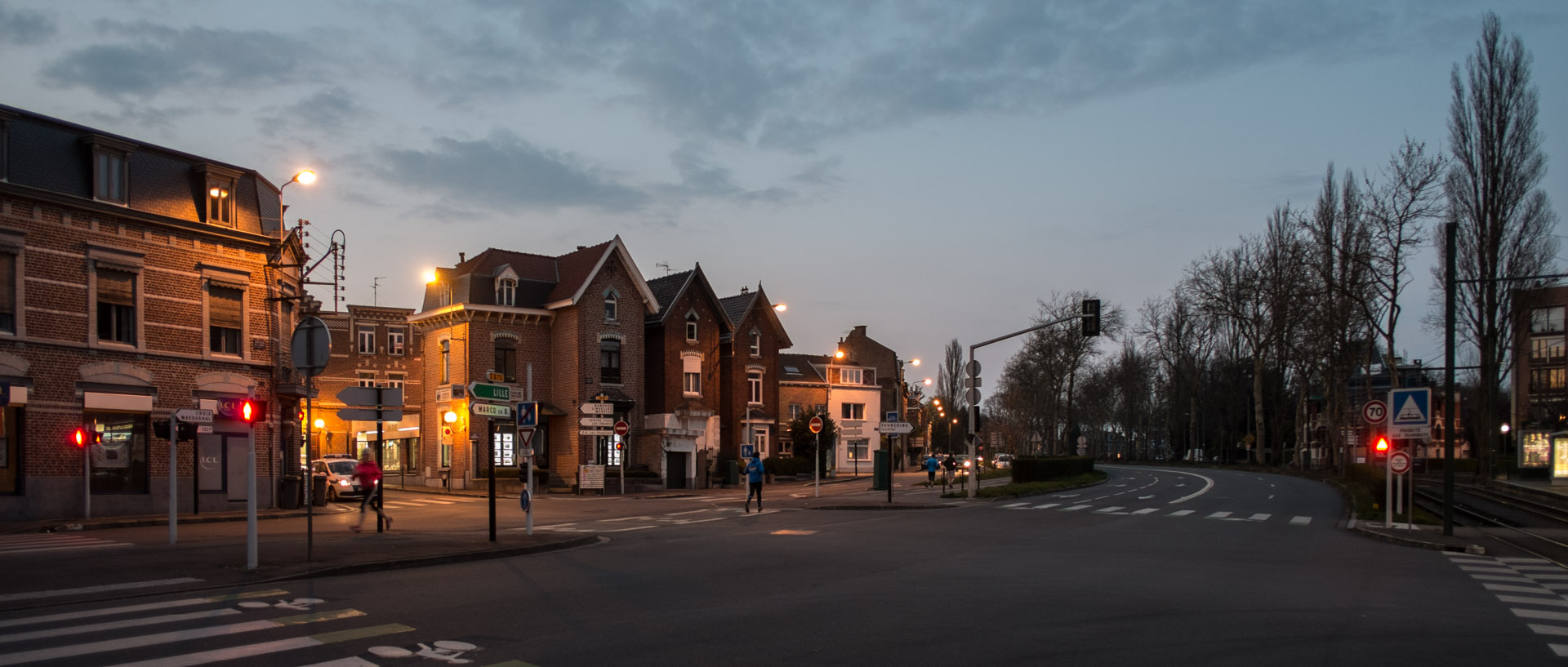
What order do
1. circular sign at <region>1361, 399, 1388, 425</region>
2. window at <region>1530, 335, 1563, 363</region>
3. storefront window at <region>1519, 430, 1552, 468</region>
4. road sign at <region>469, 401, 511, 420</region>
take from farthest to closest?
window at <region>1530, 335, 1563, 363</region> → storefront window at <region>1519, 430, 1552, 468</region> → circular sign at <region>1361, 399, 1388, 425</region> → road sign at <region>469, 401, 511, 420</region>

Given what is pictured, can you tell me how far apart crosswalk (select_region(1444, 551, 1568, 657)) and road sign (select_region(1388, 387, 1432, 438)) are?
3.34 meters

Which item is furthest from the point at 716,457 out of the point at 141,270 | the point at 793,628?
the point at 793,628

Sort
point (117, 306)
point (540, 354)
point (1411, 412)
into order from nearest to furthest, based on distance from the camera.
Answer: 1. point (1411, 412)
2. point (117, 306)
3. point (540, 354)

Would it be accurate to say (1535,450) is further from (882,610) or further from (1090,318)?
(882,610)

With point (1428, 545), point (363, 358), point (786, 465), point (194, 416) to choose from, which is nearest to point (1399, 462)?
point (1428, 545)

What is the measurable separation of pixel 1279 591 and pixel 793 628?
21.5 feet

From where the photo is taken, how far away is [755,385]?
5644 cm

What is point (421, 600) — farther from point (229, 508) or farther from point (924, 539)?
→ point (229, 508)

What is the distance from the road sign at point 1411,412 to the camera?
2136 cm

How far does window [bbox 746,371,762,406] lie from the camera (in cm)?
5597

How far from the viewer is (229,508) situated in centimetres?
2847

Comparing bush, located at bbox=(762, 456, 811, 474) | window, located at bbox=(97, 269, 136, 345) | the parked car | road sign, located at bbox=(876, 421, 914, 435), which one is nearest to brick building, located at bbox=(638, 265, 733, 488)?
bush, located at bbox=(762, 456, 811, 474)

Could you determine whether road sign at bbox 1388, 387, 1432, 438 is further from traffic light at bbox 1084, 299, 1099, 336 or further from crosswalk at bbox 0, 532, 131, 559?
crosswalk at bbox 0, 532, 131, 559

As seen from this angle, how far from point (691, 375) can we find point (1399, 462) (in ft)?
111
